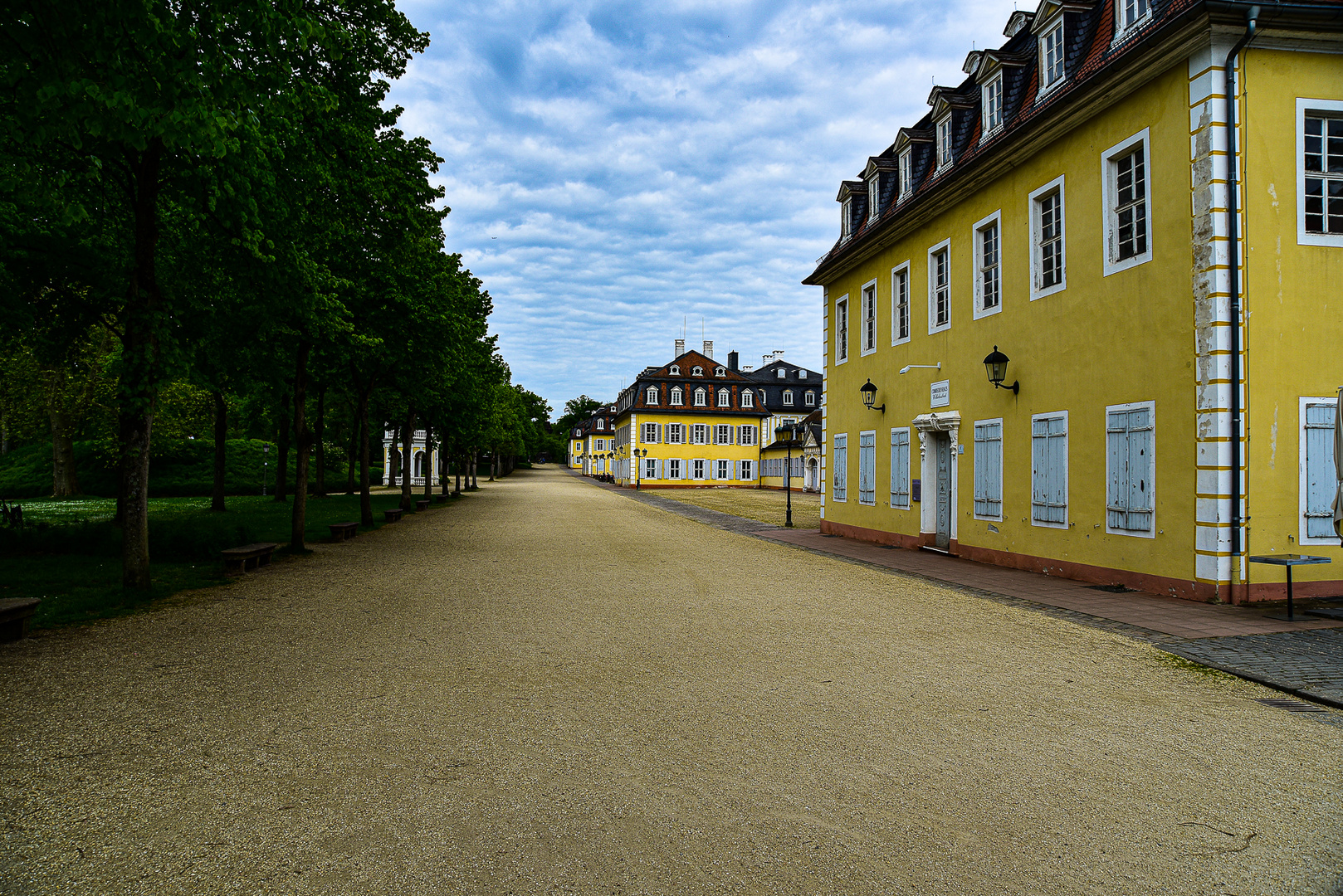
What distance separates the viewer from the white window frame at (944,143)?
15680 millimetres

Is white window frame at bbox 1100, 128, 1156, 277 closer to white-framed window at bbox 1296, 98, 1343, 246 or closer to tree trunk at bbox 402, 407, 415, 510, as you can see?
white-framed window at bbox 1296, 98, 1343, 246

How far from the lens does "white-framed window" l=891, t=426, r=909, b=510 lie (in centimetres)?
1692

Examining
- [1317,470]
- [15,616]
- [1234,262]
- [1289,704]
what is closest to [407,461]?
[15,616]

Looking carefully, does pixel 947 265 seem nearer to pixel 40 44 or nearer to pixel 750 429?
pixel 40 44

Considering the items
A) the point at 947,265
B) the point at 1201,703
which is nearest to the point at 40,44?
the point at 1201,703

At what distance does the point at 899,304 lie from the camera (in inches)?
699

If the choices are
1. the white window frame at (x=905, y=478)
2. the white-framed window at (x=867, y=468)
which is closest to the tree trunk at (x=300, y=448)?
the white window frame at (x=905, y=478)

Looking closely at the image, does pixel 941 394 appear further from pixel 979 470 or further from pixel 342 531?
pixel 342 531

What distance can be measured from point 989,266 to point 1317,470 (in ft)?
21.1

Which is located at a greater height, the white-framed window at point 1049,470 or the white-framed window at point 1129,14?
the white-framed window at point 1129,14

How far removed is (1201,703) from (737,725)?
3.51 metres

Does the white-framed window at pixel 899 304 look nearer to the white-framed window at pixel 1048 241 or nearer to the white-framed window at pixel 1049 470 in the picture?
the white-framed window at pixel 1048 241

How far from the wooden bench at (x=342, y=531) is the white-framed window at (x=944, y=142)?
15.8m

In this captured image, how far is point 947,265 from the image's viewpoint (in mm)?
15617
